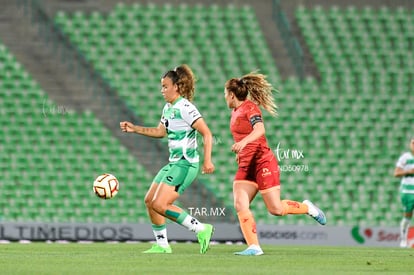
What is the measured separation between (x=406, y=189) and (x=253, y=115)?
7.70 m

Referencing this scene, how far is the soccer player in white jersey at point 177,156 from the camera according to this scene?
11.8 m

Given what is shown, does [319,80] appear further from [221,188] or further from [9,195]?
[9,195]

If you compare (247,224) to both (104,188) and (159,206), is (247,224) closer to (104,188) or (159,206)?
(159,206)

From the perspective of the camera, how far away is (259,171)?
1210cm

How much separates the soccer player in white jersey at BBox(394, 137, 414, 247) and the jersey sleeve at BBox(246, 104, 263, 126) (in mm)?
7211

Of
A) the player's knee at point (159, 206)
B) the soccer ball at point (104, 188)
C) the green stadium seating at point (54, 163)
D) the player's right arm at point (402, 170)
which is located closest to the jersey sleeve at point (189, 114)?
the player's knee at point (159, 206)

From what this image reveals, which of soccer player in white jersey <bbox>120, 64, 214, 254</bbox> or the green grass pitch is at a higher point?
soccer player in white jersey <bbox>120, 64, 214, 254</bbox>

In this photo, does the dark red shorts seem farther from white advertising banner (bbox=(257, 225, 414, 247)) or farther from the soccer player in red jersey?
white advertising banner (bbox=(257, 225, 414, 247))

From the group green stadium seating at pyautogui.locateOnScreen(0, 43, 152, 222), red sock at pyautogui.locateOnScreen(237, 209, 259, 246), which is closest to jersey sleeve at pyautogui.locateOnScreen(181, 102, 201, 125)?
red sock at pyautogui.locateOnScreen(237, 209, 259, 246)

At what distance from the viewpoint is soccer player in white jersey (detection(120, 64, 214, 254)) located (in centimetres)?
1184

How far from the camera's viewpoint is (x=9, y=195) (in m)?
20.7

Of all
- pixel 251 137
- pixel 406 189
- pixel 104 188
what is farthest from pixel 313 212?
pixel 406 189

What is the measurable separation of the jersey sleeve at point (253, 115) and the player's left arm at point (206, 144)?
1.69 ft

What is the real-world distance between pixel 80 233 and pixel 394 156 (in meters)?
7.55
